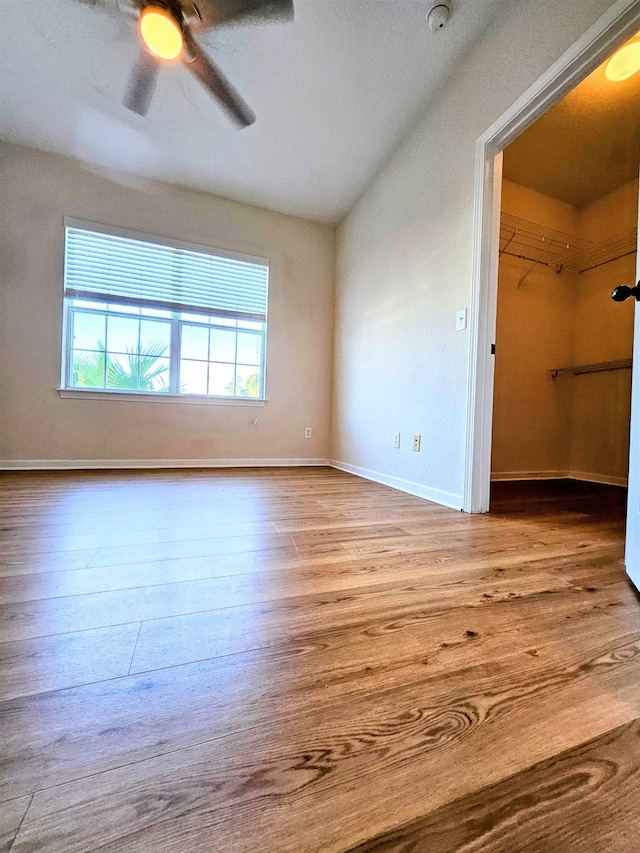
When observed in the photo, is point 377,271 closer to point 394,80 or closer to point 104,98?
point 394,80

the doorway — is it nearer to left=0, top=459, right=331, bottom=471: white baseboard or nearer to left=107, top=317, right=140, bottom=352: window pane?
left=0, top=459, right=331, bottom=471: white baseboard

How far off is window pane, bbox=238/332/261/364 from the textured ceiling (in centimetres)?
258

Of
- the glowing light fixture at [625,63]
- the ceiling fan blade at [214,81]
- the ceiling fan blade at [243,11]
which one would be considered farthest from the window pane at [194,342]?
the glowing light fixture at [625,63]

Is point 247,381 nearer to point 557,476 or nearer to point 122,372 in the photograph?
point 122,372

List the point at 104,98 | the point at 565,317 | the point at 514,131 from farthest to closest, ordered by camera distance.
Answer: the point at 565,317 → the point at 104,98 → the point at 514,131

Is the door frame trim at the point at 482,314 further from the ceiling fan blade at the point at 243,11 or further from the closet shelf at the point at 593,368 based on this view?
the closet shelf at the point at 593,368

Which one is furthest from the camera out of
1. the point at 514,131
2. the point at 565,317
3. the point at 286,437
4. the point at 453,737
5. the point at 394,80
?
the point at 286,437

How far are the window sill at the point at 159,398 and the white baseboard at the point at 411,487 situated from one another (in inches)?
46.8

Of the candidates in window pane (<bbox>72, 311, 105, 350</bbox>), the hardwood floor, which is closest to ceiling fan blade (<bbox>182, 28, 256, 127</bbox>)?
window pane (<bbox>72, 311, 105, 350</bbox>)

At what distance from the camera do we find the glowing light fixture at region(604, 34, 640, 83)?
1.76m

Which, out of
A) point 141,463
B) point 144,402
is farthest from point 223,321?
point 141,463

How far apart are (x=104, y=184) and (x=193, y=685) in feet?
12.3

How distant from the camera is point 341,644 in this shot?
2.39 ft

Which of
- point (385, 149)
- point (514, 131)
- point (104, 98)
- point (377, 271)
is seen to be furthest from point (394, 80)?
point (104, 98)
